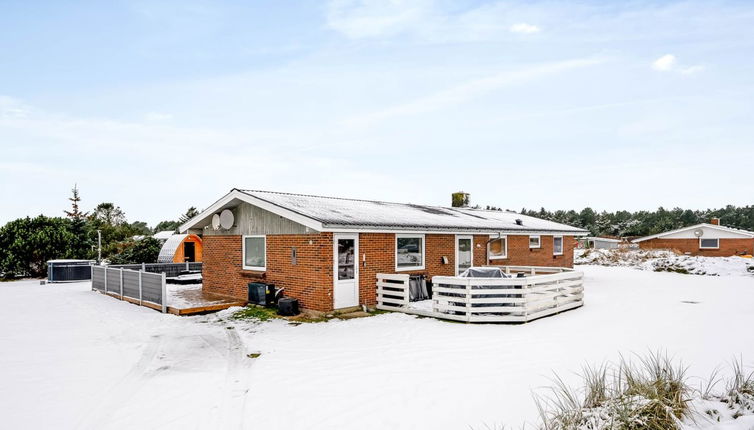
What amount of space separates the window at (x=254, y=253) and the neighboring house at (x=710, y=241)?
38.4 metres

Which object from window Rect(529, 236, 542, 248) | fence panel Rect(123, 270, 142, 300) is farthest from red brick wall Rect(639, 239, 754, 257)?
fence panel Rect(123, 270, 142, 300)

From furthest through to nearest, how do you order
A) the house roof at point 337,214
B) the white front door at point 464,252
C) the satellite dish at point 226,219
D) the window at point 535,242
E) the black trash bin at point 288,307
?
the window at point 535,242, the white front door at point 464,252, the satellite dish at point 226,219, the black trash bin at point 288,307, the house roof at point 337,214

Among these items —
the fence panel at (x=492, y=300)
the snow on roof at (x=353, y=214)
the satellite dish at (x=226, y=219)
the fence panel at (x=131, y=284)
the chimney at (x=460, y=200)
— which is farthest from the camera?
the chimney at (x=460, y=200)

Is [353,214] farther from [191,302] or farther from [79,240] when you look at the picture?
[79,240]

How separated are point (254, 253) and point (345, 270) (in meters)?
4.01

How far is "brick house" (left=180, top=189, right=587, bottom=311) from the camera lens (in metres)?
12.4

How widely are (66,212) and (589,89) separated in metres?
57.1

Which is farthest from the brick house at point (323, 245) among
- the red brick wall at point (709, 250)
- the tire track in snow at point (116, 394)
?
the red brick wall at point (709, 250)

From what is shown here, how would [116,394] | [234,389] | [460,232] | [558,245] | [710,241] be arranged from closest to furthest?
[116,394] < [234,389] < [460,232] < [558,245] < [710,241]

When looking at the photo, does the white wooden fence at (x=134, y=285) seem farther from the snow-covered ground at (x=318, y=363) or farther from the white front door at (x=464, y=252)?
the white front door at (x=464, y=252)

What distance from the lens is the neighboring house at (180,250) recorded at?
25.4 m

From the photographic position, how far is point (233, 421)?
18.0 feet

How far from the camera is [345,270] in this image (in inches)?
504

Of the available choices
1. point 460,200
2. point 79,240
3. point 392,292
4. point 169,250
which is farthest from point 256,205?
point 79,240
